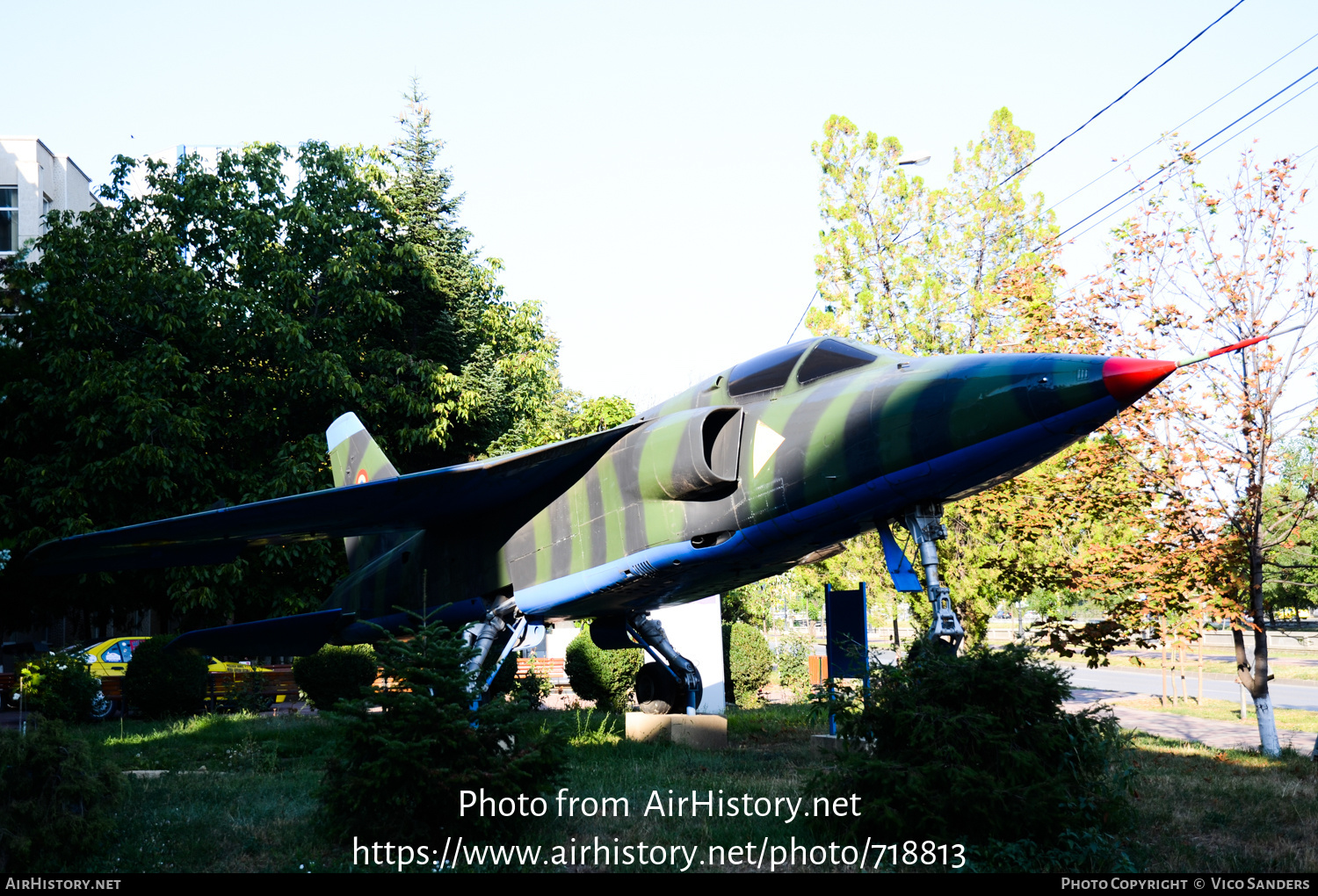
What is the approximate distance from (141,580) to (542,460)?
17.4 metres

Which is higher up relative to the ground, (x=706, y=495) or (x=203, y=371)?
(x=203, y=371)

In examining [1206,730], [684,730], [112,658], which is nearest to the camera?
[684,730]

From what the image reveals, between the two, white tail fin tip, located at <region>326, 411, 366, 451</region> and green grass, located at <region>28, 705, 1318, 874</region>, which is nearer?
green grass, located at <region>28, 705, 1318, 874</region>

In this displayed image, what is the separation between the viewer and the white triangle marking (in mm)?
8312

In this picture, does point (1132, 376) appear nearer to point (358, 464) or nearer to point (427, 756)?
point (427, 756)

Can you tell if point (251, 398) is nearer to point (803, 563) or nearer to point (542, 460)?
point (542, 460)

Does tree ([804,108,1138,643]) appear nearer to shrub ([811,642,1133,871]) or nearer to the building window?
shrub ([811,642,1133,871])

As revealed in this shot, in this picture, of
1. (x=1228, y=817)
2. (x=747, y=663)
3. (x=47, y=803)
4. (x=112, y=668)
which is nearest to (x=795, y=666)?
(x=747, y=663)

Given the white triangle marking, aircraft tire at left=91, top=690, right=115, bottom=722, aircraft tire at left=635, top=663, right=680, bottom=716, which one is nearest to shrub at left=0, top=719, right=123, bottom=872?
the white triangle marking

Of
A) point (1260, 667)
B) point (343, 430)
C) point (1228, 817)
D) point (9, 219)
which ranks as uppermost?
point (9, 219)

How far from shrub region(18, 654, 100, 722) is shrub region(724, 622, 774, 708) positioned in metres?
13.0

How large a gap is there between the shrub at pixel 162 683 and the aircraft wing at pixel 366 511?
7.90m

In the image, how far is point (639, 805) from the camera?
7.88 metres

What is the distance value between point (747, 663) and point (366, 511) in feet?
44.3
